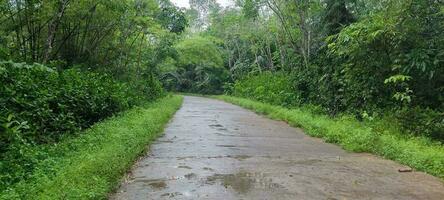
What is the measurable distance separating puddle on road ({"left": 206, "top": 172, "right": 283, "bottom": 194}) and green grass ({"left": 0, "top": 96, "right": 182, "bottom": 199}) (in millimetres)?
1570

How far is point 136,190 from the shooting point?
253 inches

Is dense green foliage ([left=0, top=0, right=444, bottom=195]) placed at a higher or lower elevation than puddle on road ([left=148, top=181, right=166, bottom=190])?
higher

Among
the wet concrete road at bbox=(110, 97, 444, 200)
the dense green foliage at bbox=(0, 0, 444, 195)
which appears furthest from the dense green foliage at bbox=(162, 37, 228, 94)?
the wet concrete road at bbox=(110, 97, 444, 200)

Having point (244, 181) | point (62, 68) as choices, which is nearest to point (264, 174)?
point (244, 181)

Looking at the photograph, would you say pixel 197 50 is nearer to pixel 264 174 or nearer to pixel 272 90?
pixel 272 90

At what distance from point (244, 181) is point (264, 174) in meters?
0.64

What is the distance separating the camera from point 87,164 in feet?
22.2

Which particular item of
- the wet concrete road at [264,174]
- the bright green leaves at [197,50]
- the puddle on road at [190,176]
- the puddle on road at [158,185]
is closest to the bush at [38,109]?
the wet concrete road at [264,174]

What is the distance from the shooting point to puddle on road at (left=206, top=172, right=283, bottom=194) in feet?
21.5

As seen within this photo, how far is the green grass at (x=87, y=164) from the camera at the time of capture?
17.9 ft

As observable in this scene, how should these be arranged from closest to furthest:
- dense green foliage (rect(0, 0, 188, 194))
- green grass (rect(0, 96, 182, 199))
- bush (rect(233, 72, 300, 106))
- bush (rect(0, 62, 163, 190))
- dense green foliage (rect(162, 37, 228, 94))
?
green grass (rect(0, 96, 182, 199)) → bush (rect(0, 62, 163, 190)) → dense green foliage (rect(0, 0, 188, 194)) → bush (rect(233, 72, 300, 106)) → dense green foliage (rect(162, 37, 228, 94))

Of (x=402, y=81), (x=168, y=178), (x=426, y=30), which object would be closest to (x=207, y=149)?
(x=168, y=178)

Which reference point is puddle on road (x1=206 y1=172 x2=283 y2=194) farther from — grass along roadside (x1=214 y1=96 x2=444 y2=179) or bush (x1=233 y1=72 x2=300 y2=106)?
bush (x1=233 y1=72 x2=300 y2=106)

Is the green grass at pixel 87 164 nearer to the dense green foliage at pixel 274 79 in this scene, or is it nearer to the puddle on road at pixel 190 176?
the dense green foliage at pixel 274 79
